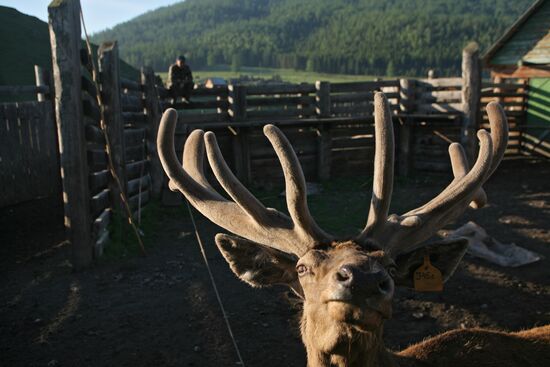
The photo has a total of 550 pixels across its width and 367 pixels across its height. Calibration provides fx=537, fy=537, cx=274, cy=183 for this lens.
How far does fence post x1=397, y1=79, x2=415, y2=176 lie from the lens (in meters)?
12.9

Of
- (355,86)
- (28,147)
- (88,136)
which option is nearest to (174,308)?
(88,136)

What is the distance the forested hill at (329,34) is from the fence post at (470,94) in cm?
8028

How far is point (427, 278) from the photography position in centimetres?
292

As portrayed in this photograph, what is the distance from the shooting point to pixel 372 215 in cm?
286

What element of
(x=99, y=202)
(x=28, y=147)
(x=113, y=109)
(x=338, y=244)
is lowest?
(x=99, y=202)

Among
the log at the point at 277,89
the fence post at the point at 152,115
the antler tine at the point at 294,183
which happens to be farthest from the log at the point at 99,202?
the log at the point at 277,89

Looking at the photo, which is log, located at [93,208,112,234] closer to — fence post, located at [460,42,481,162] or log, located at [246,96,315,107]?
log, located at [246,96,315,107]

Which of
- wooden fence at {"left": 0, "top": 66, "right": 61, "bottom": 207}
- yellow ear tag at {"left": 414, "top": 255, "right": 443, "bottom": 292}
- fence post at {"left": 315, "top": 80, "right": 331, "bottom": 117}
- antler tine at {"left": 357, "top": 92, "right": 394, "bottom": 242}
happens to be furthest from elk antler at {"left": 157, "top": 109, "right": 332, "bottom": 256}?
fence post at {"left": 315, "top": 80, "right": 331, "bottom": 117}

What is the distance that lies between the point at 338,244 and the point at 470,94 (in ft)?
34.5

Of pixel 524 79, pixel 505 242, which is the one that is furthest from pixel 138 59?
pixel 505 242

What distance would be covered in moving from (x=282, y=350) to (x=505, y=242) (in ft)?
14.3

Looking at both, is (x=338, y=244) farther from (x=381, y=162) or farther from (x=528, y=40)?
(x=528, y=40)

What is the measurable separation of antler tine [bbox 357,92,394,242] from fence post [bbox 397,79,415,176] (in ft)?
33.9

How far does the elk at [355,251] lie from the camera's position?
233cm
